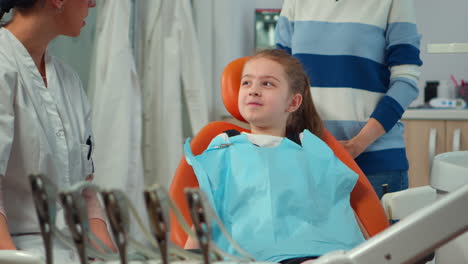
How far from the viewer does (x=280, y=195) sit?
4.03 ft

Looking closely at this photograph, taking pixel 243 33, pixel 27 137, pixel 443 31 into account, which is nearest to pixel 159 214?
pixel 27 137

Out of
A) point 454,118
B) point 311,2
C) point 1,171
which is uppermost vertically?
point 311,2

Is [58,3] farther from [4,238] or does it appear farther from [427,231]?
[427,231]

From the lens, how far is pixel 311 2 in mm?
1540

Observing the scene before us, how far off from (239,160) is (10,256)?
34.1 inches

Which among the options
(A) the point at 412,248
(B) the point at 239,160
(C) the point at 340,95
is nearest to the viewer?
(A) the point at 412,248

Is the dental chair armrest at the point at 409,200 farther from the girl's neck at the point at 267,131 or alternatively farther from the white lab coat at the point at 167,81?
the white lab coat at the point at 167,81

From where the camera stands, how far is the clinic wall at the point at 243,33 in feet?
10.2

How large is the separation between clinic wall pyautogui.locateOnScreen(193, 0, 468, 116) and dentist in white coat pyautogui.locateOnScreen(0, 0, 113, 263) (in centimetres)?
190

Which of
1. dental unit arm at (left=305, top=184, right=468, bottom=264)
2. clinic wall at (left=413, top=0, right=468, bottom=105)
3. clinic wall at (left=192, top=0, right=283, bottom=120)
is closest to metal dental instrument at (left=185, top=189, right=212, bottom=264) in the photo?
dental unit arm at (left=305, top=184, right=468, bottom=264)

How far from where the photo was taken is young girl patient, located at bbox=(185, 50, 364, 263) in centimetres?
114

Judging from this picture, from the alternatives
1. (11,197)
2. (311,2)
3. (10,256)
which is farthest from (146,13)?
(10,256)

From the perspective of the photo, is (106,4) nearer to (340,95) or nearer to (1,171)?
(340,95)

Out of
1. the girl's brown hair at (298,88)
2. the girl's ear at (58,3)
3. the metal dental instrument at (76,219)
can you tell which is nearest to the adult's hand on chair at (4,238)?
the girl's ear at (58,3)
